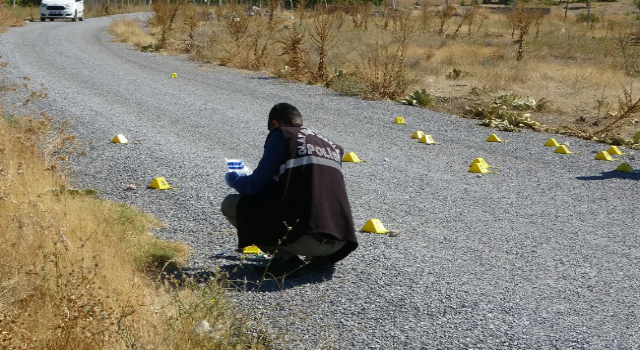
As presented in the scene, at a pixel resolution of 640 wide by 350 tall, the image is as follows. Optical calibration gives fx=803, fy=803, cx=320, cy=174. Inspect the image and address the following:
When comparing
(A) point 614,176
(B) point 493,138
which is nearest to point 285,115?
(A) point 614,176

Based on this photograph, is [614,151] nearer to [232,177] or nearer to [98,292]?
[232,177]

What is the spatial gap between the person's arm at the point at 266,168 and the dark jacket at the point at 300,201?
34 mm

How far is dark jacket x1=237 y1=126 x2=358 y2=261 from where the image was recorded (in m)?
5.21

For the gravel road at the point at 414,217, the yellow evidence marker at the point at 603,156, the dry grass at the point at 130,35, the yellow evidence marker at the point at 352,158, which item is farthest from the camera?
the dry grass at the point at 130,35

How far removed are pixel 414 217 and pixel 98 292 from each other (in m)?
3.61

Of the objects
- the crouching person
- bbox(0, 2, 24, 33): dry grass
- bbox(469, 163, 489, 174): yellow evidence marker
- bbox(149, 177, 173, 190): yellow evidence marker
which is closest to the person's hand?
the crouching person

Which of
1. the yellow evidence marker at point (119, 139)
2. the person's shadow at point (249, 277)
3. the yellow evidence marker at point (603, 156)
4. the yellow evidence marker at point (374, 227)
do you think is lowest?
the person's shadow at point (249, 277)

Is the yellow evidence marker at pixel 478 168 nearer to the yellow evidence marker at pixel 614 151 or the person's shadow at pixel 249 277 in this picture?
the yellow evidence marker at pixel 614 151

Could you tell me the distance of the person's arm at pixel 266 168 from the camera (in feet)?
17.1

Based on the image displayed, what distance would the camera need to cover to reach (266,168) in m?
5.26

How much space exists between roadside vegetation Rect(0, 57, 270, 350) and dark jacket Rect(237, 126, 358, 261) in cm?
54

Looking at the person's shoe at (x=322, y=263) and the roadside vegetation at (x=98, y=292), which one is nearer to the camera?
the roadside vegetation at (x=98, y=292)

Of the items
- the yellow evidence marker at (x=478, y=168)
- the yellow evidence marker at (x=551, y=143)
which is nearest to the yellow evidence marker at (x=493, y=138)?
the yellow evidence marker at (x=551, y=143)

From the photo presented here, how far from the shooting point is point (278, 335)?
444 cm
